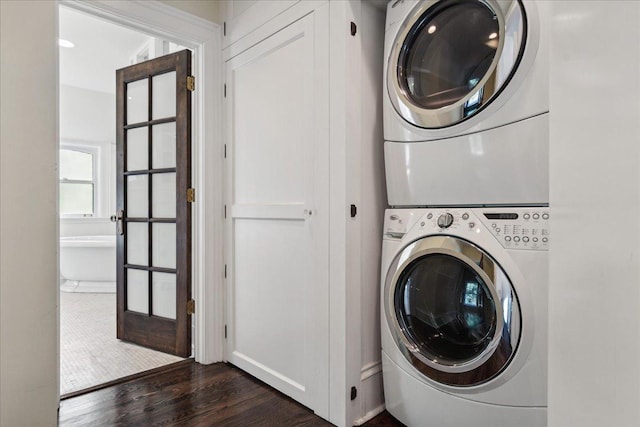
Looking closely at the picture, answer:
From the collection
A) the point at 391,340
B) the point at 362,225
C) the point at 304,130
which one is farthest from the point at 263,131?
the point at 391,340

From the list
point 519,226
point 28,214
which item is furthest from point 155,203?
point 519,226

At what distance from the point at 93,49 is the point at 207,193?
3.11 meters

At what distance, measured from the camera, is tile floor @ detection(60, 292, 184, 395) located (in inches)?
80.8

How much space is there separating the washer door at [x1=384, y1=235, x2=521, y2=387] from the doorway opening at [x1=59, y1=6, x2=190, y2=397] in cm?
170

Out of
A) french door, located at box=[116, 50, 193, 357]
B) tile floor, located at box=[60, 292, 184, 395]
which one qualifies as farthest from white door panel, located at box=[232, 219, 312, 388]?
tile floor, located at box=[60, 292, 184, 395]

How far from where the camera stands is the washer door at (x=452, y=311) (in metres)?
1.14

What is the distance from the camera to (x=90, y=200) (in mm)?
5480

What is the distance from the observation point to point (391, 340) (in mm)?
1502

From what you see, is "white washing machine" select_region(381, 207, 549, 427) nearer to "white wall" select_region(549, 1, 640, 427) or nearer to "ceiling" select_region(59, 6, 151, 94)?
"white wall" select_region(549, 1, 640, 427)

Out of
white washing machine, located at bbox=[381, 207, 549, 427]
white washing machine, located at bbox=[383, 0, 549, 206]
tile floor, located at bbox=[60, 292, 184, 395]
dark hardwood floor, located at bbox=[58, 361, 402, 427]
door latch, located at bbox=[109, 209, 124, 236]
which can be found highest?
white washing machine, located at bbox=[383, 0, 549, 206]

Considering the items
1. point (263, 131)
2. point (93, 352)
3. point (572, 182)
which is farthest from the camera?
point (93, 352)

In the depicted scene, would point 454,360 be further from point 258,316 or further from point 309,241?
point 258,316

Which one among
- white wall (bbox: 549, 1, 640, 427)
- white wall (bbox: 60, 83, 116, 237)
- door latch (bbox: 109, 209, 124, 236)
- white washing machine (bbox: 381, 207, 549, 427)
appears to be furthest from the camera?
white wall (bbox: 60, 83, 116, 237)

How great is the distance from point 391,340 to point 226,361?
1.29 meters
